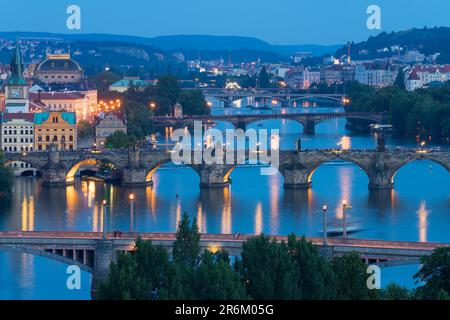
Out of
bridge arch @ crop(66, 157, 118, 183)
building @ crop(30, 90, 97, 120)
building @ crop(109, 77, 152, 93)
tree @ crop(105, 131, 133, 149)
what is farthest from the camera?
building @ crop(109, 77, 152, 93)

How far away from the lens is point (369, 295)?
14219mm

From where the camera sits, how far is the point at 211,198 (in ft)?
85.4

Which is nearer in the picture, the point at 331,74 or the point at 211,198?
the point at 211,198

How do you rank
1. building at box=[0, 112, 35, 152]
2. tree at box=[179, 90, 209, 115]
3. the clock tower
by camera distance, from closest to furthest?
building at box=[0, 112, 35, 152] → the clock tower → tree at box=[179, 90, 209, 115]

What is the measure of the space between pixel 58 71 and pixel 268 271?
36861 mm

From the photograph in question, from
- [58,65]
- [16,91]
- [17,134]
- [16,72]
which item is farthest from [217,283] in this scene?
[58,65]

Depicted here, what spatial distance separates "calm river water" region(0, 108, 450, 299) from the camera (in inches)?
716

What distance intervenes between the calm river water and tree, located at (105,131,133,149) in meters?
1.09

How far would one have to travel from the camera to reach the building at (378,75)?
7269cm

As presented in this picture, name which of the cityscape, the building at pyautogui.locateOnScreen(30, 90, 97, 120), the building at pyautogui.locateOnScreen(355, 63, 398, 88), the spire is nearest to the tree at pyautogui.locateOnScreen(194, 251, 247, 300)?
the cityscape

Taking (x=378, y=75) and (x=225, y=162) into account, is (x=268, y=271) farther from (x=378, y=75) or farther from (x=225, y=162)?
(x=378, y=75)

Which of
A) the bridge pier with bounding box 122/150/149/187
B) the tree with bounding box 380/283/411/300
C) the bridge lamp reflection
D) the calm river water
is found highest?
the tree with bounding box 380/283/411/300

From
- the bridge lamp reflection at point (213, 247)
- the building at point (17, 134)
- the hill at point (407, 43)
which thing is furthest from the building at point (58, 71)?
the hill at point (407, 43)

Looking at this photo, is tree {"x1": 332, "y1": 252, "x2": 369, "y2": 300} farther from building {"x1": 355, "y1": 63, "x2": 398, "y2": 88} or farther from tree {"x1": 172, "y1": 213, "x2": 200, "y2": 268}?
building {"x1": 355, "y1": 63, "x2": 398, "y2": 88}
